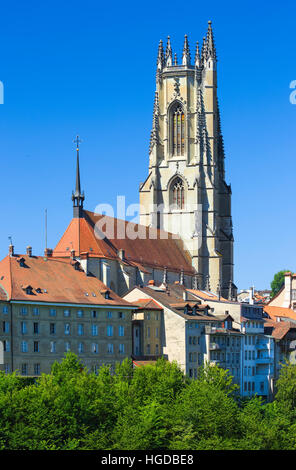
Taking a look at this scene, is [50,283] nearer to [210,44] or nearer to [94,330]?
[94,330]

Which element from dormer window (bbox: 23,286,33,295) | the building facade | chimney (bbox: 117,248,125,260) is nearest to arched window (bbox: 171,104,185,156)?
chimney (bbox: 117,248,125,260)

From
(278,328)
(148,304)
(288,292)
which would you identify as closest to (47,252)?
(148,304)

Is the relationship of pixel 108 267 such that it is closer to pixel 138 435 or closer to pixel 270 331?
pixel 270 331

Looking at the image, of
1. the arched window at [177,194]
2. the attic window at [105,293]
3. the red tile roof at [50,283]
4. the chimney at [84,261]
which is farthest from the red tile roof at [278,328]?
the arched window at [177,194]

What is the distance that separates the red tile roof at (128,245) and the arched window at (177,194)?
20.2 ft

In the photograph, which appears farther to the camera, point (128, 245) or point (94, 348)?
point (128, 245)

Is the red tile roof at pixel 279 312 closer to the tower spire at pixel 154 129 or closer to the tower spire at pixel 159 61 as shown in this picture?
the tower spire at pixel 154 129

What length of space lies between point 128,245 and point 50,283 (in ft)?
155

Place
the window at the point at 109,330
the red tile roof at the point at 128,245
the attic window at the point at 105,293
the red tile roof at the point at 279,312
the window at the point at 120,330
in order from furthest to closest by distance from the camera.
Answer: the red tile roof at the point at 279,312 < the red tile roof at the point at 128,245 < the attic window at the point at 105,293 < the window at the point at 120,330 < the window at the point at 109,330

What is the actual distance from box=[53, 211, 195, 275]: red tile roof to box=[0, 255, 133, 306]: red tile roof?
60.8 feet

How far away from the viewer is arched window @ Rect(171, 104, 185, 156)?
614 feet

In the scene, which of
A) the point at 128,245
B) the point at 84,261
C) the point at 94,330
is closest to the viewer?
the point at 94,330

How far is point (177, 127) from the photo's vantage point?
187875 millimetres

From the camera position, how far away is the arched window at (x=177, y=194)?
183 m
